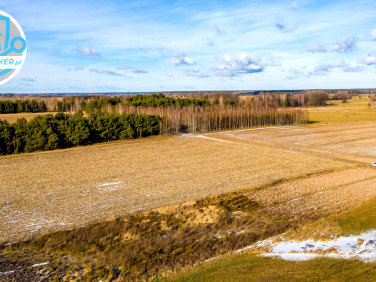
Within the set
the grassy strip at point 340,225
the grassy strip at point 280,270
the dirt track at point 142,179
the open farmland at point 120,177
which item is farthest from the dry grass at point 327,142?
the grassy strip at point 280,270

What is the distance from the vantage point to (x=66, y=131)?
5622cm

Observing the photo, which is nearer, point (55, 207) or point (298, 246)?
point (298, 246)

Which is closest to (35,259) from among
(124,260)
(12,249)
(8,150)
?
(12,249)

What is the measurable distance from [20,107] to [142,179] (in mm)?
118910

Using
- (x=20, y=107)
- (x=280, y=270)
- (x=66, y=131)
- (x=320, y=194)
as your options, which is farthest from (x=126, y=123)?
(x=20, y=107)

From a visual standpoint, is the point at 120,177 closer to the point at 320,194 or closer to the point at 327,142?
the point at 320,194

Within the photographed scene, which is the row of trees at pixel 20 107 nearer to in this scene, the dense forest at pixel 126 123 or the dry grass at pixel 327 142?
the dense forest at pixel 126 123

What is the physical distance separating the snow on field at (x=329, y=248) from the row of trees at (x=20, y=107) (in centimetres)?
13599

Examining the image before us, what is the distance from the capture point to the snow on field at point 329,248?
16.4 m

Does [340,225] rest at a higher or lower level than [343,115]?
lower

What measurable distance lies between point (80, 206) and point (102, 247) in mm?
7788

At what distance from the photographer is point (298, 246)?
58.7 ft

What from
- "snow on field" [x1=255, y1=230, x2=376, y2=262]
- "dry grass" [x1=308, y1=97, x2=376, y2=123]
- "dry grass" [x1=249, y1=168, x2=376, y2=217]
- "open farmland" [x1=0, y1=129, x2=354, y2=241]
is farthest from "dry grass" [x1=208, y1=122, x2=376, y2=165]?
"dry grass" [x1=308, y1=97, x2=376, y2=123]

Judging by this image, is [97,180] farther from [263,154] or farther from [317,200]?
[263,154]
